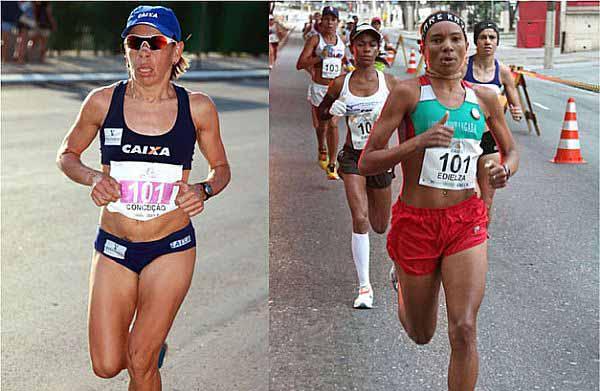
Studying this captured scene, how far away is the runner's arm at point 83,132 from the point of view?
2652 millimetres

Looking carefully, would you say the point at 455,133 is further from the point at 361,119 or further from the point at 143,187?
the point at 361,119

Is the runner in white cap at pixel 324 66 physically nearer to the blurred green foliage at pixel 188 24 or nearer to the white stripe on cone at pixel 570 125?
the white stripe on cone at pixel 570 125

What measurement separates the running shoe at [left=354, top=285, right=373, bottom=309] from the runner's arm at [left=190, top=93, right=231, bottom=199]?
1202 millimetres

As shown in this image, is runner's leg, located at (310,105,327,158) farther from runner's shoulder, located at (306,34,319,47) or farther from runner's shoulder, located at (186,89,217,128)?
runner's shoulder, located at (186,89,217,128)

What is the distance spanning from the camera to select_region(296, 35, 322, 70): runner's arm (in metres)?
4.02

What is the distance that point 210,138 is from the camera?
281 centimetres

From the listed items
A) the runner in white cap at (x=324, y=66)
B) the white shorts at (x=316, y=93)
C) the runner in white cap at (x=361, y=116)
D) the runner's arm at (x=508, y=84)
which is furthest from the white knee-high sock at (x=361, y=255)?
the runner's arm at (x=508, y=84)

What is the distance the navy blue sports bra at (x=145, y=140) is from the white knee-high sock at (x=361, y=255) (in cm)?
135

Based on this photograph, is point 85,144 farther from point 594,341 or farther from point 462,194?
point 594,341

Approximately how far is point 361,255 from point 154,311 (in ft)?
4.85

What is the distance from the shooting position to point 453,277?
9.55 ft

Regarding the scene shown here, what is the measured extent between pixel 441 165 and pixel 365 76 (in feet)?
5.82

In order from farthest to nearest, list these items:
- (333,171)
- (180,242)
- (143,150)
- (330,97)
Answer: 1. (333,171)
2. (330,97)
3. (180,242)
4. (143,150)

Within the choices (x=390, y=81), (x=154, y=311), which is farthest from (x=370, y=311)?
(x=154, y=311)
